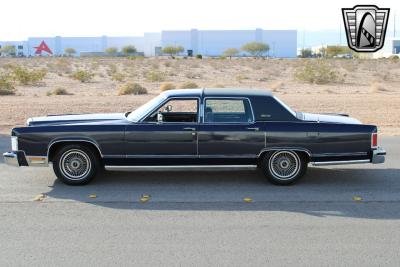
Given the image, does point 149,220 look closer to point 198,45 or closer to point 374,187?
point 374,187

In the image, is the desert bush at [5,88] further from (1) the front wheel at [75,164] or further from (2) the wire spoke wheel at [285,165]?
(2) the wire spoke wheel at [285,165]

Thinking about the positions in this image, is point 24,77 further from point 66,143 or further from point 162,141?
point 162,141

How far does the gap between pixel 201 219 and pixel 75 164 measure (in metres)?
2.58

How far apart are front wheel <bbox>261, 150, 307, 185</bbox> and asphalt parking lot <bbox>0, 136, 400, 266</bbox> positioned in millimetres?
158

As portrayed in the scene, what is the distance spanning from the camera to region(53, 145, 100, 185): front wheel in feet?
27.6

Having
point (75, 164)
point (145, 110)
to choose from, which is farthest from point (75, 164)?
point (145, 110)

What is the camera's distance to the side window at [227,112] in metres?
8.44

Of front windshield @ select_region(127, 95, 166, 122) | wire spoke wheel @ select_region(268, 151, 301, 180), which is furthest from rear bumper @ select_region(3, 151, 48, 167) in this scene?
wire spoke wheel @ select_region(268, 151, 301, 180)

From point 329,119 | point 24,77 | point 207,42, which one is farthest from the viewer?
point 207,42

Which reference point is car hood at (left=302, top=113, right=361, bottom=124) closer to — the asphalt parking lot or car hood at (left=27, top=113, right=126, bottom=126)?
the asphalt parking lot

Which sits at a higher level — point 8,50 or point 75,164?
point 8,50

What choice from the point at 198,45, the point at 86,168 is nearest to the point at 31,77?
the point at 86,168

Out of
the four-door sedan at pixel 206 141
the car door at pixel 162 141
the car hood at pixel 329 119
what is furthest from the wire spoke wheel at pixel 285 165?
the car door at pixel 162 141

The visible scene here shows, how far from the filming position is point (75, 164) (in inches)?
334
